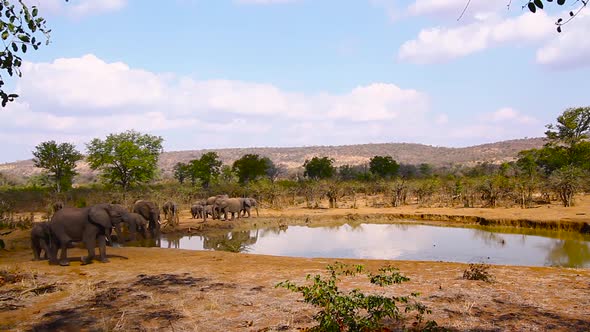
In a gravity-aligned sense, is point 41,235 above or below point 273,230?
above

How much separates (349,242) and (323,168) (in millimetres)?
38135

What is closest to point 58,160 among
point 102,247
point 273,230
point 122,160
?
point 122,160

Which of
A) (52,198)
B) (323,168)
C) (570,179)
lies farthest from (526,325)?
(323,168)

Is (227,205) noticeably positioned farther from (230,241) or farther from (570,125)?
(570,125)

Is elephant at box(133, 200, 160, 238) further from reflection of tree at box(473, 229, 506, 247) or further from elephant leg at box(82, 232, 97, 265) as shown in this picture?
reflection of tree at box(473, 229, 506, 247)

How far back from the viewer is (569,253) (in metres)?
16.8

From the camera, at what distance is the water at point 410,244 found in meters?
16.5

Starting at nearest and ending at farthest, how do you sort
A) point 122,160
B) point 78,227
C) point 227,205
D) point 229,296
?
point 229,296
point 78,227
point 227,205
point 122,160

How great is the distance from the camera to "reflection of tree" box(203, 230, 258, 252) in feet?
65.2

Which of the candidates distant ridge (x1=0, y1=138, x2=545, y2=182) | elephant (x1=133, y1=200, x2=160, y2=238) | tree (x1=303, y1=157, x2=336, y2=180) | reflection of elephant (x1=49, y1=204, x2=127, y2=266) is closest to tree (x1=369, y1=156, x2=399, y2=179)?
tree (x1=303, y1=157, x2=336, y2=180)

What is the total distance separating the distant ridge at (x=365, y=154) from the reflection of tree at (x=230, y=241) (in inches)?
2958

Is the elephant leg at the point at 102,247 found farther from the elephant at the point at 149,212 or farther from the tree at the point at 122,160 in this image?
the tree at the point at 122,160

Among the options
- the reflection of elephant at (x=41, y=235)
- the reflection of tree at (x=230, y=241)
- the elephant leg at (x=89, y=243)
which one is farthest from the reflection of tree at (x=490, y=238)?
the reflection of elephant at (x=41, y=235)

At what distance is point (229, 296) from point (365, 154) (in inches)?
4343
